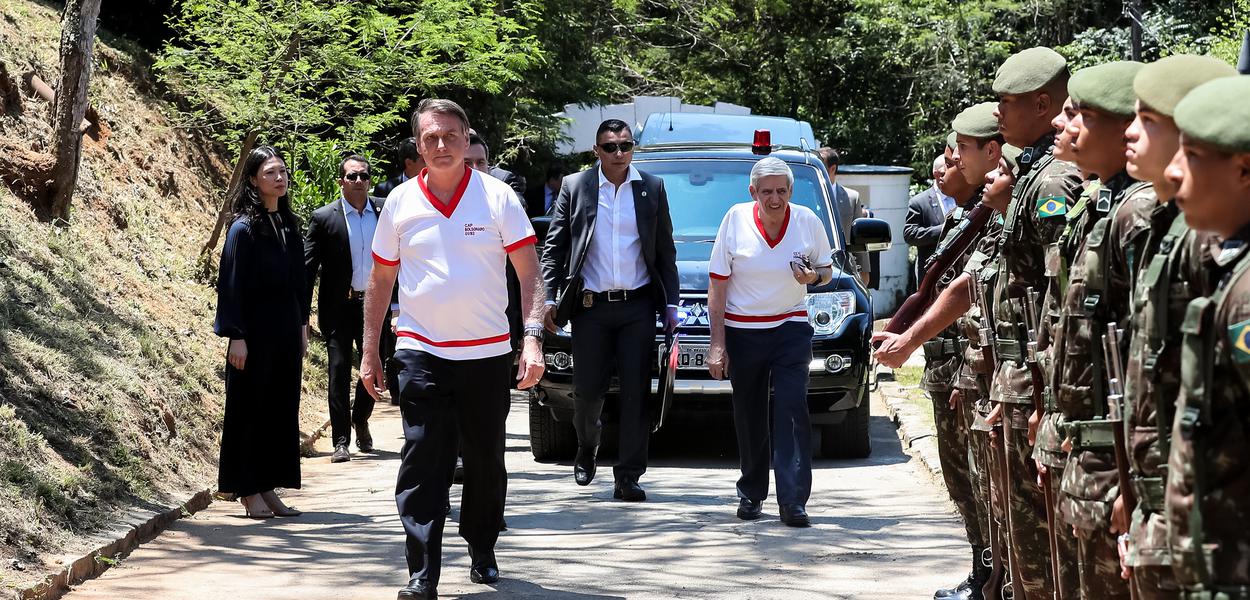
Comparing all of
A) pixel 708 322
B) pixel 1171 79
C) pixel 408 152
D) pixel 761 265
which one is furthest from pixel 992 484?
pixel 408 152

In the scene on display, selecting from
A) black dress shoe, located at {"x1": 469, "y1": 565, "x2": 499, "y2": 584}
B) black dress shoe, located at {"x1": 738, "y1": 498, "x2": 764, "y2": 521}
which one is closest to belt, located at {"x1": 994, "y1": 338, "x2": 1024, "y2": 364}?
black dress shoe, located at {"x1": 469, "y1": 565, "x2": 499, "y2": 584}

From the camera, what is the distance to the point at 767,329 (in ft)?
27.4

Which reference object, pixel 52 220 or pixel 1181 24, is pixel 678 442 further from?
pixel 1181 24

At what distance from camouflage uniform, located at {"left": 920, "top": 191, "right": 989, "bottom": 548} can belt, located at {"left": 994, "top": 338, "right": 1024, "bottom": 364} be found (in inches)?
47.9

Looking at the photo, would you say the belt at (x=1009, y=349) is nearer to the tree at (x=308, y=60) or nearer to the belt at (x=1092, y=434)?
the belt at (x=1092, y=434)

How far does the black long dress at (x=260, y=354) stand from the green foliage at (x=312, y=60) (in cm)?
606

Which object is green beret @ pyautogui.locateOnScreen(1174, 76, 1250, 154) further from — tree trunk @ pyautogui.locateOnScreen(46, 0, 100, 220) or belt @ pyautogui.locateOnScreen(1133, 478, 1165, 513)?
tree trunk @ pyautogui.locateOnScreen(46, 0, 100, 220)

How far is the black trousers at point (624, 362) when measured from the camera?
909 cm

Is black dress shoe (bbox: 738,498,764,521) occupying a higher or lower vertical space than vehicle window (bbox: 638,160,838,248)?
lower

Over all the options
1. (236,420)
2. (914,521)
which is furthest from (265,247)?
(914,521)

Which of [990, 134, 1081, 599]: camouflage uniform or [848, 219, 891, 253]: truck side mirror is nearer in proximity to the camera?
[990, 134, 1081, 599]: camouflage uniform

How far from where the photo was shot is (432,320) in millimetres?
6484

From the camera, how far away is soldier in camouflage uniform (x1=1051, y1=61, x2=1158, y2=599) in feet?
12.7

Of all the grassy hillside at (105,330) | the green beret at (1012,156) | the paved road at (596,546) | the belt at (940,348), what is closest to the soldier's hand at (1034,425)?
the green beret at (1012,156)
